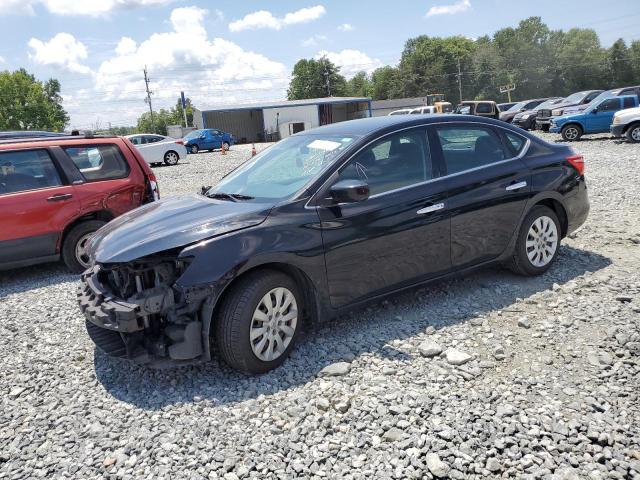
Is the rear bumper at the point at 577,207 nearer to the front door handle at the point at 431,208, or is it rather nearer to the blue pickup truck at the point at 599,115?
the front door handle at the point at 431,208

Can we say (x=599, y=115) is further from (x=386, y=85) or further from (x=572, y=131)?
(x=386, y=85)

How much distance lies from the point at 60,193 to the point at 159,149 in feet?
62.7

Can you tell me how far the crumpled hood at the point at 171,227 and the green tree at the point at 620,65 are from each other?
330 ft

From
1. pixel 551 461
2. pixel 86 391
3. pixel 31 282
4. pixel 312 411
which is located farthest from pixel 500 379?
pixel 31 282

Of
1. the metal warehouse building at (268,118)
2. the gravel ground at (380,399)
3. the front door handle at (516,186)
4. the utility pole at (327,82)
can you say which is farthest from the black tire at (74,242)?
the utility pole at (327,82)

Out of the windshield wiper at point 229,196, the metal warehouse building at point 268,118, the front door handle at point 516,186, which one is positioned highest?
the metal warehouse building at point 268,118

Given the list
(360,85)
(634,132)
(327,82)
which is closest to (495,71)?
(327,82)

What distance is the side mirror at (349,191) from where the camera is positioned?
3826 millimetres

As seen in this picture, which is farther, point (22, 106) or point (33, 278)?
point (22, 106)

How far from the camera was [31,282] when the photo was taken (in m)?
6.57

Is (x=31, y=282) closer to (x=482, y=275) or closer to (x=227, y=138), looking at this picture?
(x=482, y=275)

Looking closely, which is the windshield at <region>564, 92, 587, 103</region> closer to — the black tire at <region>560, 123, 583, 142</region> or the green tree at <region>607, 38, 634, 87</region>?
the black tire at <region>560, 123, 583, 142</region>

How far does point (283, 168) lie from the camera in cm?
452

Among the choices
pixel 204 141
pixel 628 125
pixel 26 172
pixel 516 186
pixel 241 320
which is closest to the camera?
pixel 241 320
